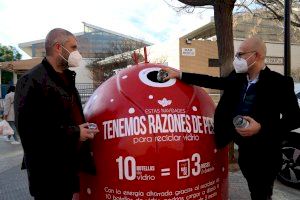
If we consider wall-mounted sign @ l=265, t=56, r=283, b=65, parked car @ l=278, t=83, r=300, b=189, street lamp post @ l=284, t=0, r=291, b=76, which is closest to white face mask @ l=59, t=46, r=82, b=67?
parked car @ l=278, t=83, r=300, b=189

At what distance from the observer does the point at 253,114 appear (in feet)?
10.4

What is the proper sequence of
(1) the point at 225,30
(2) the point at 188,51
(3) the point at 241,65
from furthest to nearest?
1. (2) the point at 188,51
2. (1) the point at 225,30
3. (3) the point at 241,65

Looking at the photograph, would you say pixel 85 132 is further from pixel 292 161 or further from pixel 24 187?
pixel 292 161

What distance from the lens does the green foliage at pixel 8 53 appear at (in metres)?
62.9

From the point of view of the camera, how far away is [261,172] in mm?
3262

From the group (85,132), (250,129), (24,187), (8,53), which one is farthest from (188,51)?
(8,53)

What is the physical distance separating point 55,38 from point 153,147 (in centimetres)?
110

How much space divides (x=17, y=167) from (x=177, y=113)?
5.04 metres

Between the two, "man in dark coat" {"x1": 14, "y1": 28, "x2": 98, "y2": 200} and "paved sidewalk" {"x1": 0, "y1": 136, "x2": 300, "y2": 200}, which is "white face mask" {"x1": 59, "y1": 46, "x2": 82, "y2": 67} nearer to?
"man in dark coat" {"x1": 14, "y1": 28, "x2": 98, "y2": 200}

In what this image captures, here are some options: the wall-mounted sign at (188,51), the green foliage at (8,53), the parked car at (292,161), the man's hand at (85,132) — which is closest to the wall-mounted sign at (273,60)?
the wall-mounted sign at (188,51)

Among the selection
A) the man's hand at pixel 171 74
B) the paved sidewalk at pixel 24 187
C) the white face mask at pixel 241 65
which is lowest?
the paved sidewalk at pixel 24 187

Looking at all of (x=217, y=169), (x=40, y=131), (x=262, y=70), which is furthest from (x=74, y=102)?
(x=262, y=70)

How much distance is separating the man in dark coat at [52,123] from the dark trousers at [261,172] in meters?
1.34

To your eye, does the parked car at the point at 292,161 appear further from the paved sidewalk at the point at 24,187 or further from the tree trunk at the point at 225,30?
the tree trunk at the point at 225,30
